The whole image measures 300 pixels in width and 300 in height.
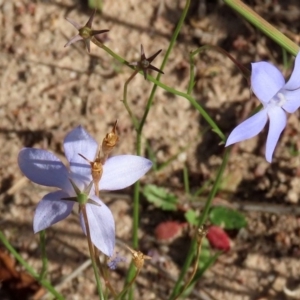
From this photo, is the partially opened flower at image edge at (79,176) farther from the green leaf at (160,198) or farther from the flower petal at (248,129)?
the green leaf at (160,198)

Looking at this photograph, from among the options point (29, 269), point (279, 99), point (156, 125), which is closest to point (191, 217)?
point (156, 125)

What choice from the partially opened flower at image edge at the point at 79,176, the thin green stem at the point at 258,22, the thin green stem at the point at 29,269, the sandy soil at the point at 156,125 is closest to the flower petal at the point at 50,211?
the partially opened flower at image edge at the point at 79,176

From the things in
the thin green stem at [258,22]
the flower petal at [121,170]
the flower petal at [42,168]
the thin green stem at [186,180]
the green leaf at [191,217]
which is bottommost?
the green leaf at [191,217]

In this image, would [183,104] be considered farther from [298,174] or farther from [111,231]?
[111,231]

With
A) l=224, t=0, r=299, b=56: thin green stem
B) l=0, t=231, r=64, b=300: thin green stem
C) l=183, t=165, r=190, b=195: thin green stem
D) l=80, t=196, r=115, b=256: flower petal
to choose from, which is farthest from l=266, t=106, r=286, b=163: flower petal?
l=183, t=165, r=190, b=195: thin green stem

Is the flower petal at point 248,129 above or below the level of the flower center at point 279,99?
below

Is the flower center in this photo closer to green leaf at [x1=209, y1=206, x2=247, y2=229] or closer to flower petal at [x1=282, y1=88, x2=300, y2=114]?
flower petal at [x1=282, y1=88, x2=300, y2=114]

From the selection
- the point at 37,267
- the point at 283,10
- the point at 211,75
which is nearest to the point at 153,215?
the point at 37,267
